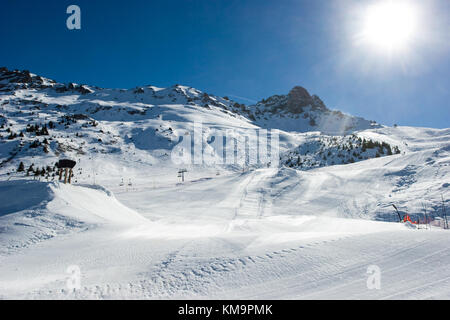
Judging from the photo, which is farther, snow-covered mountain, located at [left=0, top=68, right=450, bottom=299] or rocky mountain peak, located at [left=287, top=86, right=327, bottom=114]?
rocky mountain peak, located at [left=287, top=86, right=327, bottom=114]

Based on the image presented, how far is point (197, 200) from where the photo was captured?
14289mm

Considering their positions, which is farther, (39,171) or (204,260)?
(39,171)

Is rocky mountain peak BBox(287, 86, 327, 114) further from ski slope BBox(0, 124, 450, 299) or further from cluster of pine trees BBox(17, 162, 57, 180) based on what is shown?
ski slope BBox(0, 124, 450, 299)

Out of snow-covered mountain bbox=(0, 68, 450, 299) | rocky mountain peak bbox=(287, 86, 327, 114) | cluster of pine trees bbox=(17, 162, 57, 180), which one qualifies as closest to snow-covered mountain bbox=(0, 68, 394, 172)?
rocky mountain peak bbox=(287, 86, 327, 114)

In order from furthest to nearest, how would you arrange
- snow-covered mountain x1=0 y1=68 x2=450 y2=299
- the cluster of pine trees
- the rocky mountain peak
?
1. the rocky mountain peak
2. the cluster of pine trees
3. snow-covered mountain x1=0 y1=68 x2=450 y2=299

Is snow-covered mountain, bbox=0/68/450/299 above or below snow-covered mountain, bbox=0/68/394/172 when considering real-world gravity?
below

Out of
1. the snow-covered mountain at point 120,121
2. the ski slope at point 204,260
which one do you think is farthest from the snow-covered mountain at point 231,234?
the snow-covered mountain at point 120,121

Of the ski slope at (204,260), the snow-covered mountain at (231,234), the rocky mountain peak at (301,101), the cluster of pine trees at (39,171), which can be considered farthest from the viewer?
the rocky mountain peak at (301,101)

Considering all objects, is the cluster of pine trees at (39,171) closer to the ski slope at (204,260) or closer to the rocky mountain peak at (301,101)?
the ski slope at (204,260)

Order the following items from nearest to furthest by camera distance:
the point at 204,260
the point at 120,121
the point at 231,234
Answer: the point at 204,260
the point at 231,234
the point at 120,121

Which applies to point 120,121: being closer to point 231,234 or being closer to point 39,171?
point 39,171

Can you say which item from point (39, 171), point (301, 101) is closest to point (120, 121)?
point (39, 171)
